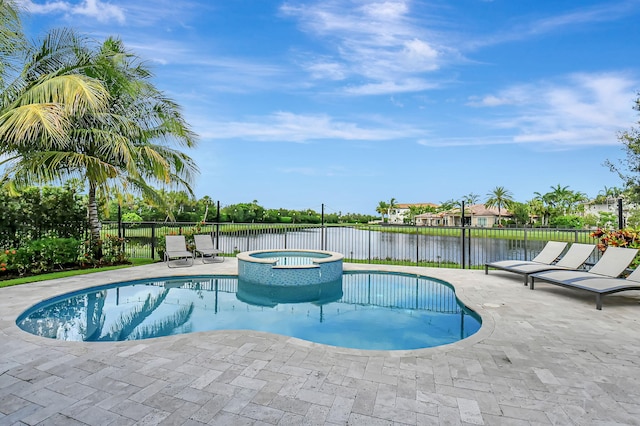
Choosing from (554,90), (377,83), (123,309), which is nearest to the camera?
(123,309)

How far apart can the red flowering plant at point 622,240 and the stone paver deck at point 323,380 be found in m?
3.28

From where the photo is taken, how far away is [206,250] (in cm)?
1021

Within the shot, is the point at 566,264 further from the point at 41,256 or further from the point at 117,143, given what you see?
the point at 41,256

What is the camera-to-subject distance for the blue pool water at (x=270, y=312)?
4.75 m

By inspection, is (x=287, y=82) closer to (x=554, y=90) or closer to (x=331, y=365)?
(x=554, y=90)

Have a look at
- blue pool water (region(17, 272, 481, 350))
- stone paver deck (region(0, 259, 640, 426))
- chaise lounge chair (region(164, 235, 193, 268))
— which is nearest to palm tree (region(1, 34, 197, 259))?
chaise lounge chair (region(164, 235, 193, 268))

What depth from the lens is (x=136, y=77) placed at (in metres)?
9.74

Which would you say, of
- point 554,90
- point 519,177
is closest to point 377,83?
point 554,90

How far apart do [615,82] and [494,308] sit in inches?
385

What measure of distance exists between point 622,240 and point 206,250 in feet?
33.2

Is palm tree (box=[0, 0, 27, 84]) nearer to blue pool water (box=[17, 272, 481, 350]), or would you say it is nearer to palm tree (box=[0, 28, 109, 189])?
palm tree (box=[0, 28, 109, 189])

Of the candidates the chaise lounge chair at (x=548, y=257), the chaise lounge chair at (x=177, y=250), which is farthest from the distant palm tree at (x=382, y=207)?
the chaise lounge chair at (x=548, y=257)

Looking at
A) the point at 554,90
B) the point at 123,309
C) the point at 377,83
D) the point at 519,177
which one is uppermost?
the point at 377,83

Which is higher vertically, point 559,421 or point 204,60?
point 204,60
